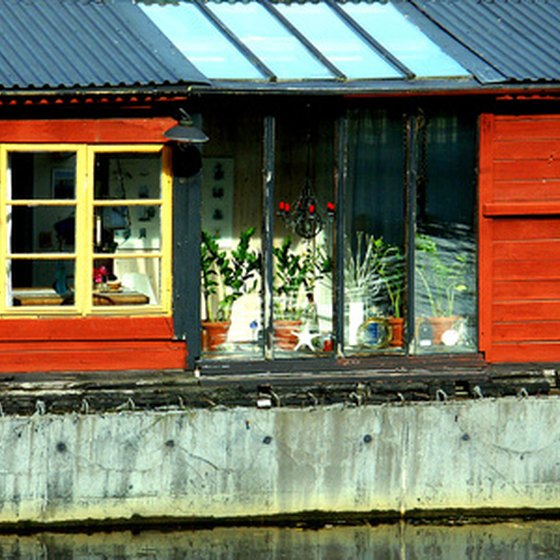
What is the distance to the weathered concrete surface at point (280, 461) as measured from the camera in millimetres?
17422

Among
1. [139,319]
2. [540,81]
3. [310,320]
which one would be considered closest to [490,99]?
[540,81]

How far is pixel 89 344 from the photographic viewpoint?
60.9 feet

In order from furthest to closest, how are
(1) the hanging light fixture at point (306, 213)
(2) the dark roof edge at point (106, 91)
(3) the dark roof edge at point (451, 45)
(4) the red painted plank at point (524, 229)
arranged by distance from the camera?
(1) the hanging light fixture at point (306, 213) → (4) the red painted plank at point (524, 229) → (3) the dark roof edge at point (451, 45) → (2) the dark roof edge at point (106, 91)

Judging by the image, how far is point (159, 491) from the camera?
57.7 feet

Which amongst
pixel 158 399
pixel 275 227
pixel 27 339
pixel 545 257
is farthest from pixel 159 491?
pixel 545 257

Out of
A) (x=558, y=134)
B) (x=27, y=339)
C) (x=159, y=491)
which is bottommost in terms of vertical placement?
(x=159, y=491)

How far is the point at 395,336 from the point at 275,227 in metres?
1.79

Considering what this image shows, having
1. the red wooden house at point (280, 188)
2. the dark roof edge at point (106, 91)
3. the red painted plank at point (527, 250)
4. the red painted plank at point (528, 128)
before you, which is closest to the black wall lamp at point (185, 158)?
the red wooden house at point (280, 188)

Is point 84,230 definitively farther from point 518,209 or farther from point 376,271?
point 518,209

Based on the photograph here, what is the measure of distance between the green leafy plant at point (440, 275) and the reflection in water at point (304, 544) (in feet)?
8.36

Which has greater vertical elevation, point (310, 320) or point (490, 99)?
point (490, 99)

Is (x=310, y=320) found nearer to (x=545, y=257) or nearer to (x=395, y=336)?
(x=395, y=336)

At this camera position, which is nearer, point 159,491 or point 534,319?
point 159,491

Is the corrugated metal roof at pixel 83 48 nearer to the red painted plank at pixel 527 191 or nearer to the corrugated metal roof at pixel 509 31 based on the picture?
the corrugated metal roof at pixel 509 31
